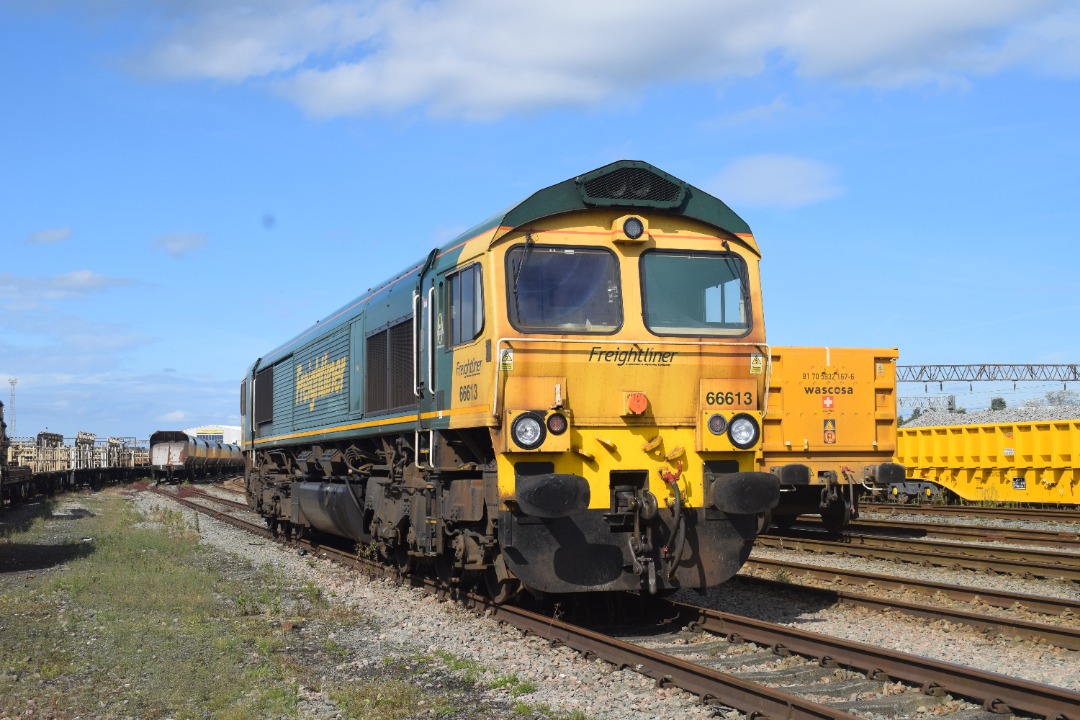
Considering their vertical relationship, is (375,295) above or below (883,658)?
above

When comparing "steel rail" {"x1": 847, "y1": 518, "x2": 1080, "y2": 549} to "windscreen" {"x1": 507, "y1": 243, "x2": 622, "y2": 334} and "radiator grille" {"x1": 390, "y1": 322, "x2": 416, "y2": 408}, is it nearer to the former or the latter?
"radiator grille" {"x1": 390, "y1": 322, "x2": 416, "y2": 408}

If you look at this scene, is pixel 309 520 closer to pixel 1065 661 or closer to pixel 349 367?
pixel 349 367

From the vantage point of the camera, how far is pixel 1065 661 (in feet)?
26.0

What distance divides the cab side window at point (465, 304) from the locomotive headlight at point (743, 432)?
7.70 ft

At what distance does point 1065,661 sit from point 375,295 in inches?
340

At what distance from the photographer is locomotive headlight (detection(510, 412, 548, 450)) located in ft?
27.6

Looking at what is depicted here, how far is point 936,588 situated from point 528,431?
5.29m

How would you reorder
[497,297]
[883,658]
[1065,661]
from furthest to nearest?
[497,297], [1065,661], [883,658]

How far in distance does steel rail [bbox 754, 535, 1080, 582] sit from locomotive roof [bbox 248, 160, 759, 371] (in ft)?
14.7

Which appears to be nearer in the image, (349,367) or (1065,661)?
(1065,661)

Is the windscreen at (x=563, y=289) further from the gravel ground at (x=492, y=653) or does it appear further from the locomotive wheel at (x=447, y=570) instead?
the locomotive wheel at (x=447, y=570)

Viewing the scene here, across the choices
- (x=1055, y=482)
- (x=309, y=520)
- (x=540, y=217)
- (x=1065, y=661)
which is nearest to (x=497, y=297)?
(x=540, y=217)

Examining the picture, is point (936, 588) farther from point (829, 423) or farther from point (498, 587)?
point (829, 423)

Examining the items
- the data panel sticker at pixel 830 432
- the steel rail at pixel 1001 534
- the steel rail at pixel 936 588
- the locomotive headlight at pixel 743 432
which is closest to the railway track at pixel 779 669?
the locomotive headlight at pixel 743 432
